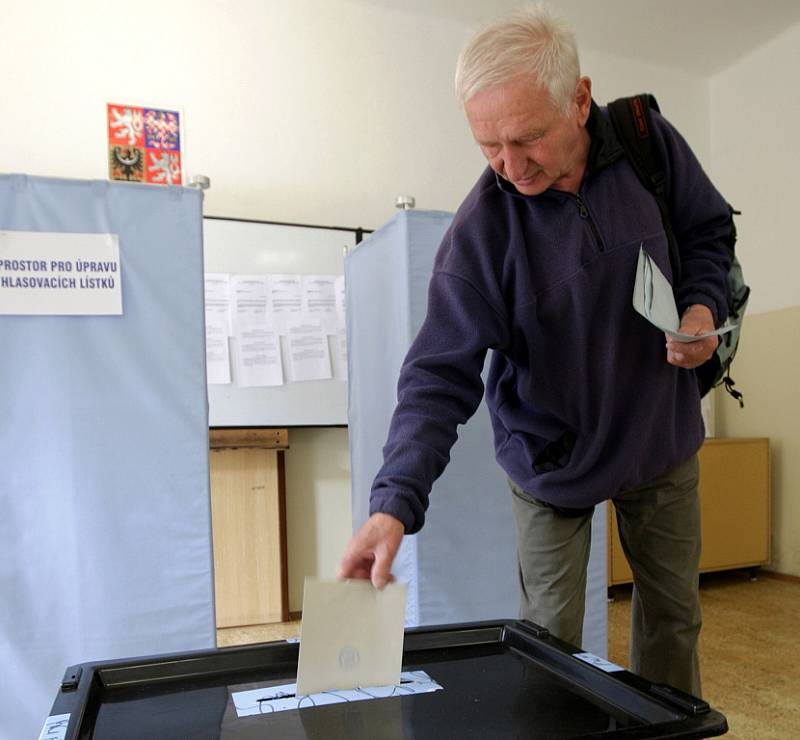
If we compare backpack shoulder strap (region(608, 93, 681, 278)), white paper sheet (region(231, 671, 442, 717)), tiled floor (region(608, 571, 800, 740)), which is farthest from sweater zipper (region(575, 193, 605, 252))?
tiled floor (region(608, 571, 800, 740))

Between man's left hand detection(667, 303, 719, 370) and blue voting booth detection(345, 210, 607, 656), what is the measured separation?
3.18 ft

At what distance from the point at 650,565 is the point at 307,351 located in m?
2.11

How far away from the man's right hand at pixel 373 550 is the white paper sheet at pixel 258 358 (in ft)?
7.45

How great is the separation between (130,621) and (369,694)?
3.69ft

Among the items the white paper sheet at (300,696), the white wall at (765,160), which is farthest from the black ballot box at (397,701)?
the white wall at (765,160)

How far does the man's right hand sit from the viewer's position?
2.75 feet

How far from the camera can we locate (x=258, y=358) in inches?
123

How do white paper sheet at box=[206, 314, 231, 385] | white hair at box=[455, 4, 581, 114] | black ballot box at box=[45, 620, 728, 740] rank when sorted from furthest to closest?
white paper sheet at box=[206, 314, 231, 385] < white hair at box=[455, 4, 581, 114] < black ballot box at box=[45, 620, 728, 740]

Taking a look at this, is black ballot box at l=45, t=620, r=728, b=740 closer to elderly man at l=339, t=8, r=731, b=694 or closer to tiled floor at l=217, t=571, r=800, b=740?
elderly man at l=339, t=8, r=731, b=694

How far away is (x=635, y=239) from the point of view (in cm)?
119

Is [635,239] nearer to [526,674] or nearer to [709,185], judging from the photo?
[709,185]

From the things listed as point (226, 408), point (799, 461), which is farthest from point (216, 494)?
point (799, 461)

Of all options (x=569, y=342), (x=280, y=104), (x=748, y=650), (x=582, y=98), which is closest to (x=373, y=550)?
(x=569, y=342)

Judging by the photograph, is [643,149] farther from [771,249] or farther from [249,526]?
[771,249]
